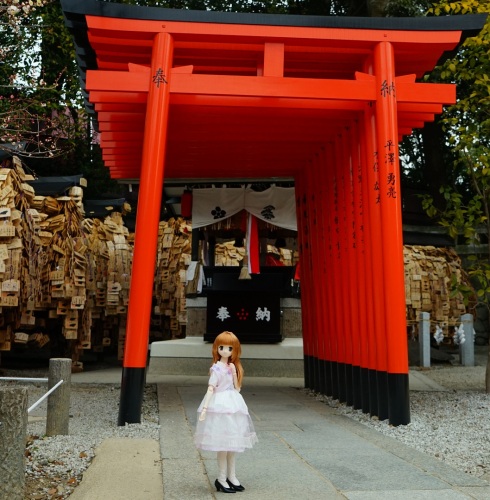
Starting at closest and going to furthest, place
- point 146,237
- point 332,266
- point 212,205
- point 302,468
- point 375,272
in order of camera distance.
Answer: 1. point 302,468
2. point 146,237
3. point 375,272
4. point 332,266
5. point 212,205

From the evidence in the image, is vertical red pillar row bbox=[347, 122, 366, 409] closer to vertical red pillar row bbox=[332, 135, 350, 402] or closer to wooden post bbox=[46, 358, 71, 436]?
vertical red pillar row bbox=[332, 135, 350, 402]

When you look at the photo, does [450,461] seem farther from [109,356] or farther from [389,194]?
[109,356]

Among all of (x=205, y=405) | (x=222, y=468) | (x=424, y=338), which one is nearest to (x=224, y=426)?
(x=205, y=405)

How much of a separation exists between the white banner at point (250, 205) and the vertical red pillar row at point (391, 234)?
494 cm

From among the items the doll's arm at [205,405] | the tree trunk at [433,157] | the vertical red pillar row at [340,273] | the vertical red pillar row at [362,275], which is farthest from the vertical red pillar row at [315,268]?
the tree trunk at [433,157]

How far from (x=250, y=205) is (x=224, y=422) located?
8688mm

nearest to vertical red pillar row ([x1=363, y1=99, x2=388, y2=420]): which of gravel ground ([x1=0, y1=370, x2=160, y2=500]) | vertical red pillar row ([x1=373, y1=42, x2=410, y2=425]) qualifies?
vertical red pillar row ([x1=373, y1=42, x2=410, y2=425])

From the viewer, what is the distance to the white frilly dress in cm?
427

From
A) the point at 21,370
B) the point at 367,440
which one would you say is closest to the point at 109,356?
the point at 21,370

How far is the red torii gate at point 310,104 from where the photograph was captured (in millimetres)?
7445

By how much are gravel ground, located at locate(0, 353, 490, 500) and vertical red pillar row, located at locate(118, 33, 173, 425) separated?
40 cm

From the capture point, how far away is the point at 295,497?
13.8 feet

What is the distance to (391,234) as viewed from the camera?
7.47 metres

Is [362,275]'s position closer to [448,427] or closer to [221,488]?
[448,427]
